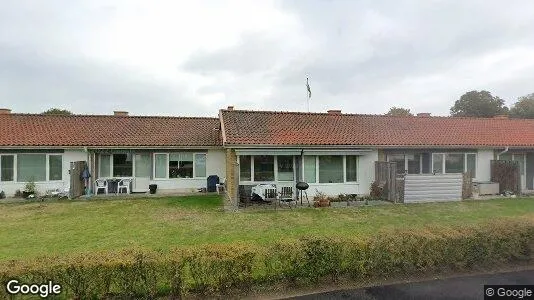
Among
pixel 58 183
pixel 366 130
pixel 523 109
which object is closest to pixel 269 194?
pixel 366 130

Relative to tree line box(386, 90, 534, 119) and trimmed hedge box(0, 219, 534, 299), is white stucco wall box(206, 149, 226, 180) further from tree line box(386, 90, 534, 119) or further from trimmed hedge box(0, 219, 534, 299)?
tree line box(386, 90, 534, 119)

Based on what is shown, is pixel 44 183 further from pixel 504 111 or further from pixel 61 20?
pixel 504 111

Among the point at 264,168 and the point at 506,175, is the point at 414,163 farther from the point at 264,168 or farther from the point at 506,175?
the point at 264,168

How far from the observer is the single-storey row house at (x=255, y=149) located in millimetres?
18281

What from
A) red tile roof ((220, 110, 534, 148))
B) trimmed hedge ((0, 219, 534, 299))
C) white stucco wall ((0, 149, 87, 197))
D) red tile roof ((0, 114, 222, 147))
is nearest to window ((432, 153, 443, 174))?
red tile roof ((220, 110, 534, 148))

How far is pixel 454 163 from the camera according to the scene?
67.1 feet

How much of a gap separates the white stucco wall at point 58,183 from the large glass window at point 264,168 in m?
11.0

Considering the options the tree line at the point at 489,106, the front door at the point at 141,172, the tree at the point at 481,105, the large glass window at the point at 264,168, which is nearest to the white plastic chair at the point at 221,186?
the large glass window at the point at 264,168

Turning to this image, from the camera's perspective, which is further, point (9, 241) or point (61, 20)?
point (61, 20)

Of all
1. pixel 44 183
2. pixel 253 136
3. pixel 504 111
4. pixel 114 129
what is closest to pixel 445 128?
pixel 253 136

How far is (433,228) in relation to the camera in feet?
26.2

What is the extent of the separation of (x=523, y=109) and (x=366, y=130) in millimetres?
50194

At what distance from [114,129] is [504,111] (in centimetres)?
6149

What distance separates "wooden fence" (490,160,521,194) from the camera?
19.0 meters
